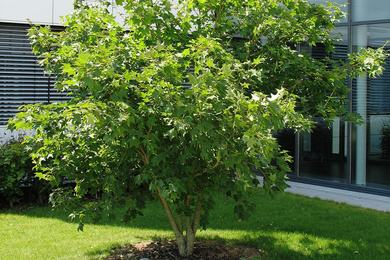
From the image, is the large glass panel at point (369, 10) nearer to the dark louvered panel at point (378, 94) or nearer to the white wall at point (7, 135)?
the dark louvered panel at point (378, 94)

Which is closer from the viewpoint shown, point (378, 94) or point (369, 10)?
point (378, 94)

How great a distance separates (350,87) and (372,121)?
34.1 inches

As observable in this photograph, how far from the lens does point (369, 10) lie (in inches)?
350

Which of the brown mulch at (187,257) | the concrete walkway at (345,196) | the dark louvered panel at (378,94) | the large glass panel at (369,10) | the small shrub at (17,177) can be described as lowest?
the brown mulch at (187,257)

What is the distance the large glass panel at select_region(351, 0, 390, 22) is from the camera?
860cm

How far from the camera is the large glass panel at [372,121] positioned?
8.59 metres

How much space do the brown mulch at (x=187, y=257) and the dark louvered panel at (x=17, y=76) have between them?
492 centimetres

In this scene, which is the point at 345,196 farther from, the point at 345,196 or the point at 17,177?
the point at 17,177

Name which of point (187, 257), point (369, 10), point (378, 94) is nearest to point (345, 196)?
point (378, 94)

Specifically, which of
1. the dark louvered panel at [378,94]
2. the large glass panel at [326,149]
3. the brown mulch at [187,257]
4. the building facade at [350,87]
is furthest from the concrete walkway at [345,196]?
the brown mulch at [187,257]

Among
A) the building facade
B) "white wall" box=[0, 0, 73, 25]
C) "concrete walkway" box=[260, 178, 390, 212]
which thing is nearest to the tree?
A: "concrete walkway" box=[260, 178, 390, 212]

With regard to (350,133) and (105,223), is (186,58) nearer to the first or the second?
(105,223)

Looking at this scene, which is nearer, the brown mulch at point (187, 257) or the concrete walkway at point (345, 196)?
the brown mulch at point (187, 257)

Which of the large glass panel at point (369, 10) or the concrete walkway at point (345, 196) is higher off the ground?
the large glass panel at point (369, 10)
